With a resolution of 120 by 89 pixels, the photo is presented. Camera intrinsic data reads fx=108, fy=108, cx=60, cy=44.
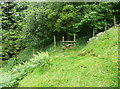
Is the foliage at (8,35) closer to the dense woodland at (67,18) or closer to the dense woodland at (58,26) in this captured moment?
the dense woodland at (58,26)

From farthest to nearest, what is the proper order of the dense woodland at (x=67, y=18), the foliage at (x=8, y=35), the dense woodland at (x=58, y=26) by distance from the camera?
the dense woodland at (x=67, y=18) → the dense woodland at (x=58, y=26) → the foliage at (x=8, y=35)

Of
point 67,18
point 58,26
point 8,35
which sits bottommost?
point 8,35

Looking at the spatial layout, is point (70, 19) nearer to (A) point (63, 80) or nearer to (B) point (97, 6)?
(B) point (97, 6)

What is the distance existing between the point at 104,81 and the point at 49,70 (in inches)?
108

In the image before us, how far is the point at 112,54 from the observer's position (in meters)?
5.64

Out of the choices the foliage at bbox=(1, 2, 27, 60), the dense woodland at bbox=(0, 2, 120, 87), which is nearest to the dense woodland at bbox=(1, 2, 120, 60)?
the dense woodland at bbox=(0, 2, 120, 87)

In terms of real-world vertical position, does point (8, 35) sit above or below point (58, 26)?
below

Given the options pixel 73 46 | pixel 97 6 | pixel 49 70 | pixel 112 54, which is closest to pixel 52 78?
pixel 49 70

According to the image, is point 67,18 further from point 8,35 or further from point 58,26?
point 8,35

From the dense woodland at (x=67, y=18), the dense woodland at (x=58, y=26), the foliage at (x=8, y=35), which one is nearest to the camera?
the foliage at (x=8, y=35)

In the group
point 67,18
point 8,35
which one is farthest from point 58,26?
point 8,35

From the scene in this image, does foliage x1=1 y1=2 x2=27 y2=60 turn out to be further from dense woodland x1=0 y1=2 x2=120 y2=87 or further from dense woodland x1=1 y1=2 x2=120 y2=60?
dense woodland x1=1 y1=2 x2=120 y2=60

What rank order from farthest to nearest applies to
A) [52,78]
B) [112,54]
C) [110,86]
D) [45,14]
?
[45,14]
[112,54]
[52,78]
[110,86]

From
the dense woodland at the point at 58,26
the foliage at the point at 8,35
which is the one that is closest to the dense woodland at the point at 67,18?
the dense woodland at the point at 58,26
